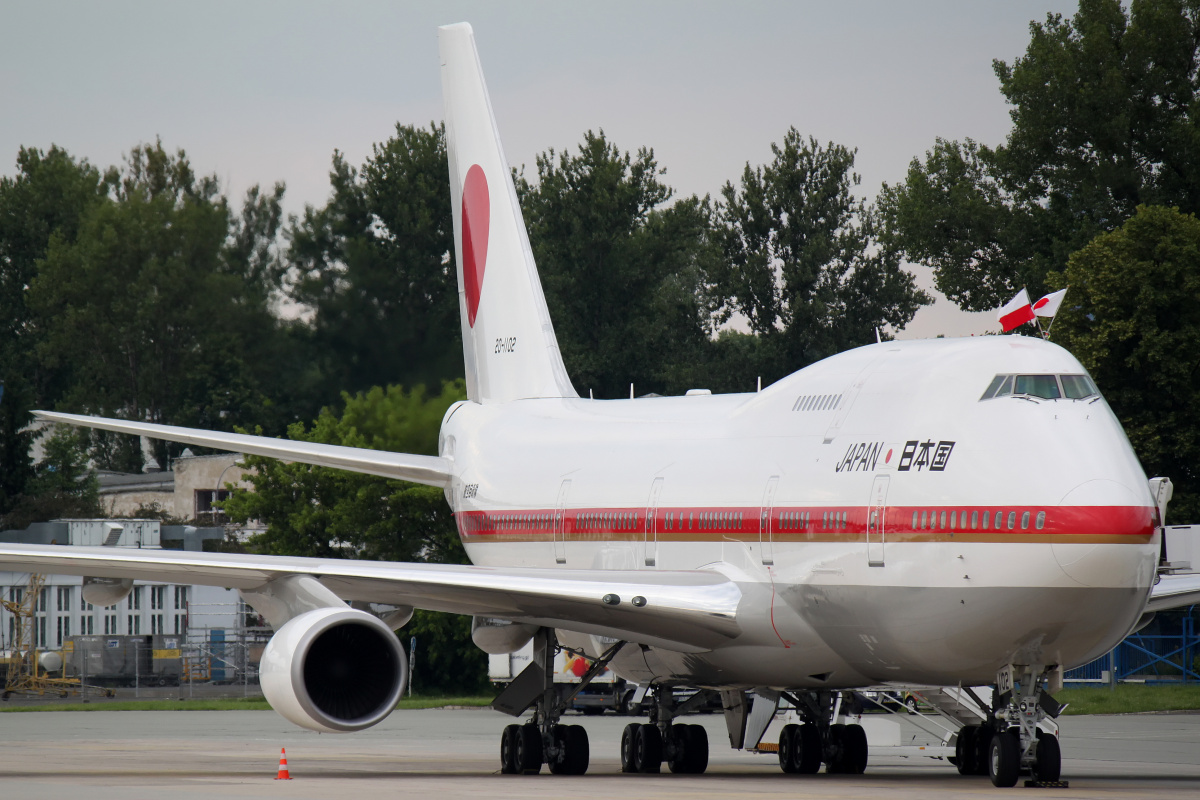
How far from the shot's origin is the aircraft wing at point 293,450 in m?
20.3

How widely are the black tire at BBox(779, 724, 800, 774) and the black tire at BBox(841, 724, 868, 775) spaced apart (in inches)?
22.9

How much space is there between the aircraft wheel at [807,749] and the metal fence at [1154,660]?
70.8ft

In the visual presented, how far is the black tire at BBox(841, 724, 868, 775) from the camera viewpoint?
2033 centimetres

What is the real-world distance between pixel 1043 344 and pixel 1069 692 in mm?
25705

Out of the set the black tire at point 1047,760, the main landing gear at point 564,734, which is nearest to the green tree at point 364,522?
the main landing gear at point 564,734

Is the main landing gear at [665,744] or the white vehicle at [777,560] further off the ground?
the white vehicle at [777,560]

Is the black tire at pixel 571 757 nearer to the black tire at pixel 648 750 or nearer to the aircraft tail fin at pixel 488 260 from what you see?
the black tire at pixel 648 750

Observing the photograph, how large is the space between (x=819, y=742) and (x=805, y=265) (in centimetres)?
4460

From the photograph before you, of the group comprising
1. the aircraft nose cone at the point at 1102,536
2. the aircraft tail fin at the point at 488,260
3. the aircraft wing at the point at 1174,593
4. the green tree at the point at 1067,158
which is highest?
the green tree at the point at 1067,158

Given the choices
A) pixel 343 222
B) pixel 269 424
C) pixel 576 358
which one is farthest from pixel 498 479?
pixel 576 358

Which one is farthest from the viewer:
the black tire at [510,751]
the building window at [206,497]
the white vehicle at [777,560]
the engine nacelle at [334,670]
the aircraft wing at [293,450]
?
the building window at [206,497]

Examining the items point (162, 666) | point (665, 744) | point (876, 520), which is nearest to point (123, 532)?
point (162, 666)

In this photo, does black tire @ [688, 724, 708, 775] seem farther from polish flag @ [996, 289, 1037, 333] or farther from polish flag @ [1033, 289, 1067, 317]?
polish flag @ [1033, 289, 1067, 317]

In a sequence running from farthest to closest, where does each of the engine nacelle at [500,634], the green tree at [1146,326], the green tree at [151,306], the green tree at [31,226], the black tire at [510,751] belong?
the green tree at [31,226] < the green tree at [151,306] < the green tree at [1146,326] < the engine nacelle at [500,634] < the black tire at [510,751]
